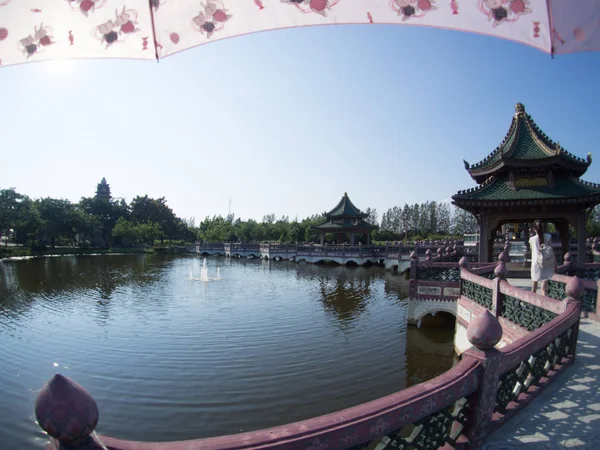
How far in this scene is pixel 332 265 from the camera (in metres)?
38.1

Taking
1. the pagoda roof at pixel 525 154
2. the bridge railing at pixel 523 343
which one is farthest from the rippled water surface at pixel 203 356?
the pagoda roof at pixel 525 154

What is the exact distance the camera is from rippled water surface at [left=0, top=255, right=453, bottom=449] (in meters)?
6.96

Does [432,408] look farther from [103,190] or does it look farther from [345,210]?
[103,190]

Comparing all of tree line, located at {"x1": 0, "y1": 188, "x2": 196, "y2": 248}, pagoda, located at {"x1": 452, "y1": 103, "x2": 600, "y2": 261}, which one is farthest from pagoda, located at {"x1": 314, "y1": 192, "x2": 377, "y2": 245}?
tree line, located at {"x1": 0, "y1": 188, "x2": 196, "y2": 248}

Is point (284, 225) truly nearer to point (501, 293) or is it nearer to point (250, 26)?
point (501, 293)

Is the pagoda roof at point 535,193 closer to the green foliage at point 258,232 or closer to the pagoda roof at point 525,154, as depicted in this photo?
the pagoda roof at point 525,154

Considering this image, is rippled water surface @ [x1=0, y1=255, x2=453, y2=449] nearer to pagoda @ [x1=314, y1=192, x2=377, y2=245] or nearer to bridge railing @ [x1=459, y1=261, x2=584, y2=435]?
bridge railing @ [x1=459, y1=261, x2=584, y2=435]

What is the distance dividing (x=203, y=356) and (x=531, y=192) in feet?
45.4

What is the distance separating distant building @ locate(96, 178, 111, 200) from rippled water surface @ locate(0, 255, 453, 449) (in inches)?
2335

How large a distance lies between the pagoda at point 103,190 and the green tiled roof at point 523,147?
7239 centimetres

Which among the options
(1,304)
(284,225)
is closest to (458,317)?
(1,304)

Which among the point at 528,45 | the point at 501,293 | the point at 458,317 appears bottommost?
the point at 458,317

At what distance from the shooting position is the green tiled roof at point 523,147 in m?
14.9

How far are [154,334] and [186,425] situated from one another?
228 inches
